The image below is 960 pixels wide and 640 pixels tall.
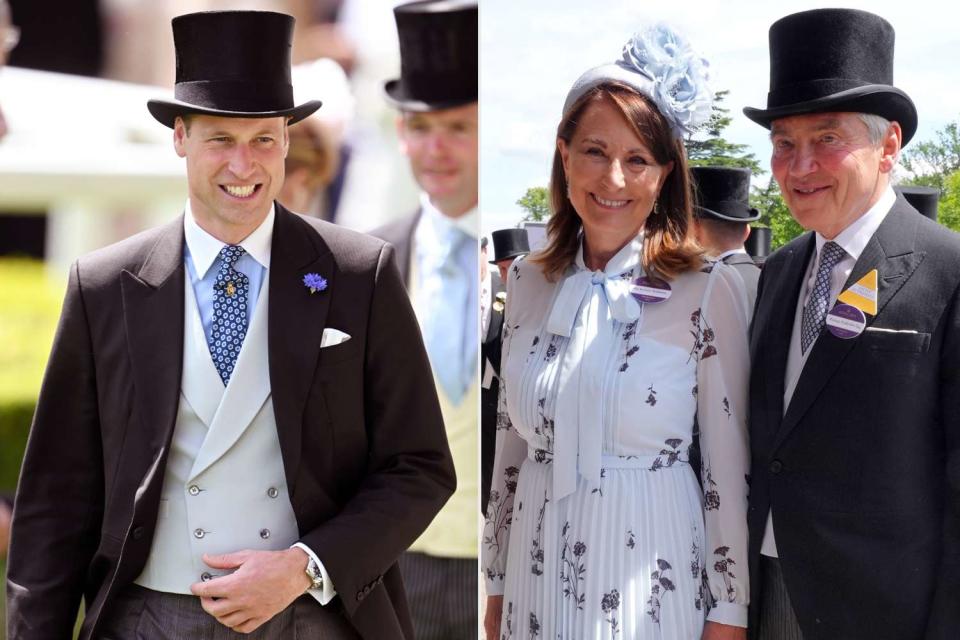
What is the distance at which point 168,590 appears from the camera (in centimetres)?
228

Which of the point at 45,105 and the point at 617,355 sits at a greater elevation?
the point at 45,105

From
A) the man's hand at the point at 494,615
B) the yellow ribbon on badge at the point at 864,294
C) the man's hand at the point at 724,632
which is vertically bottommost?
the man's hand at the point at 494,615

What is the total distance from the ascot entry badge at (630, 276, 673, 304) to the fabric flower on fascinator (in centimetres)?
39

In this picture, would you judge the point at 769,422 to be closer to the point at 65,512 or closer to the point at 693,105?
the point at 693,105

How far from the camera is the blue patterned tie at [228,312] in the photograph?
2316 mm

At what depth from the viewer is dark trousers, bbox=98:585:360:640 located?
2266mm

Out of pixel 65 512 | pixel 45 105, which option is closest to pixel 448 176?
pixel 45 105

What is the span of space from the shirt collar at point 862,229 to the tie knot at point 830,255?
2cm

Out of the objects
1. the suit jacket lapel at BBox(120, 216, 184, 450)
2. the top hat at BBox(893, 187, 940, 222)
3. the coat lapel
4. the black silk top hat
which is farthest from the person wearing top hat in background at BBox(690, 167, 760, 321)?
the suit jacket lapel at BBox(120, 216, 184, 450)

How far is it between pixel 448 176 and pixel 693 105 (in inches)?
30.0

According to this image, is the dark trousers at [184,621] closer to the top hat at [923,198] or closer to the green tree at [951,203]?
the top hat at [923,198]

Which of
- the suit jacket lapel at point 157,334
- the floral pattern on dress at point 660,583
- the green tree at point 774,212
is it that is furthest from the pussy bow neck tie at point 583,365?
the green tree at point 774,212

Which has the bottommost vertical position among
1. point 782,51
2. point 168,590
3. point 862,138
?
point 168,590

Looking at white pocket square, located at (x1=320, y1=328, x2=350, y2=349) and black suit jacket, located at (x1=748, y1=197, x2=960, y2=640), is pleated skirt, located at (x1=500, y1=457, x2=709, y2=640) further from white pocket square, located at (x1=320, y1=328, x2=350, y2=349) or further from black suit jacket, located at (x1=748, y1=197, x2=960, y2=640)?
white pocket square, located at (x1=320, y1=328, x2=350, y2=349)
